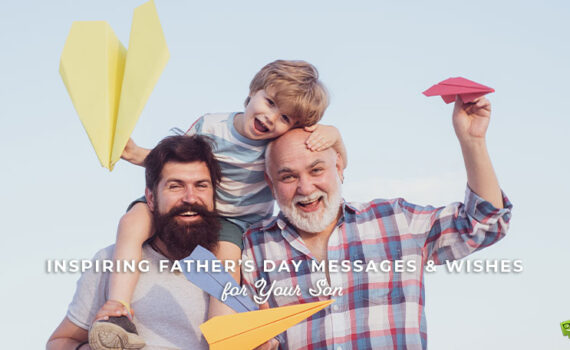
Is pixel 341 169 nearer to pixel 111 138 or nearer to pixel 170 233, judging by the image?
pixel 170 233

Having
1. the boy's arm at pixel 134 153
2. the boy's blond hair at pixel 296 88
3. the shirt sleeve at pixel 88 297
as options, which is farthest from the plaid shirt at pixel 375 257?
the shirt sleeve at pixel 88 297

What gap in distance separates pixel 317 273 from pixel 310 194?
1.93 ft

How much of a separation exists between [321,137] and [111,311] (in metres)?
1.97

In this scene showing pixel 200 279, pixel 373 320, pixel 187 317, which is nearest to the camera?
pixel 200 279

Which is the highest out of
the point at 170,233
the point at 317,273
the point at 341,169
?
the point at 341,169

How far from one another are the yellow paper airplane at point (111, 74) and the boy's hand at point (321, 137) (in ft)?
4.05

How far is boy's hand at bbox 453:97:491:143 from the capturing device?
4.77 meters

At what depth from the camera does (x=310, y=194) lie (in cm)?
518

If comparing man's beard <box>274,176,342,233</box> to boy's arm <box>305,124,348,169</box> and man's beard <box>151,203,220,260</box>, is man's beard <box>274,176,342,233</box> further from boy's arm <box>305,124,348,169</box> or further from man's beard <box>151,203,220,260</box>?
man's beard <box>151,203,220,260</box>

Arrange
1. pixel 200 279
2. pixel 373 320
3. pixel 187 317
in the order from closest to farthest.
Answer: pixel 200 279 < pixel 373 320 < pixel 187 317

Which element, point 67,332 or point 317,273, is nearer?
point 317,273

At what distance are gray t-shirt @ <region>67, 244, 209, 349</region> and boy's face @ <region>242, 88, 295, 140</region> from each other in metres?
1.25

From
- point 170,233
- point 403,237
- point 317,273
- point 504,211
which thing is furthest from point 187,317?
point 504,211

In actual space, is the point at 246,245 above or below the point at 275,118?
below
